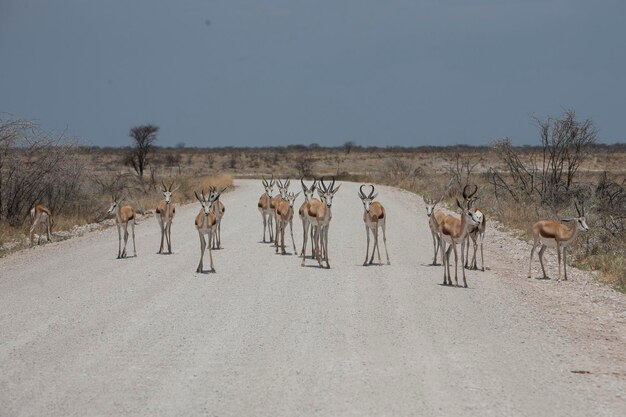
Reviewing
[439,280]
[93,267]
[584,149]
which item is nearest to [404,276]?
[439,280]

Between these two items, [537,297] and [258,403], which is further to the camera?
[537,297]

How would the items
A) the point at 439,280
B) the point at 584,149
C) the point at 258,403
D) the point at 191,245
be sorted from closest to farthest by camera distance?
the point at 258,403
the point at 439,280
the point at 191,245
the point at 584,149

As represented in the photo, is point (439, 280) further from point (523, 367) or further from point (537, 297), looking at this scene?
point (523, 367)

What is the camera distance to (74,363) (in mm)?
8375

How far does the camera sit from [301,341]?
942cm

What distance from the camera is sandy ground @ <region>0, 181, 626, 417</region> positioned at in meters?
7.14

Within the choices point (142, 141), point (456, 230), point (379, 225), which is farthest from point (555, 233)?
point (142, 141)

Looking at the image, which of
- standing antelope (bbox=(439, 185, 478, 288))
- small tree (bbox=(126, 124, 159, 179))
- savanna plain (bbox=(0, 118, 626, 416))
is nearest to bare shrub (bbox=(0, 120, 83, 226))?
savanna plain (bbox=(0, 118, 626, 416))

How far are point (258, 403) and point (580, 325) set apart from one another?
5599 millimetres

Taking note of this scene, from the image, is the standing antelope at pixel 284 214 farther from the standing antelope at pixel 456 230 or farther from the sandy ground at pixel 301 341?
the standing antelope at pixel 456 230

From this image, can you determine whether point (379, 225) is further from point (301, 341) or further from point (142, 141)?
point (142, 141)

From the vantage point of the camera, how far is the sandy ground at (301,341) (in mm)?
7145

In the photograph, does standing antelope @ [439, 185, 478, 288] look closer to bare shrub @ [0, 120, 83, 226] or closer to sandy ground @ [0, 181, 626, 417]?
sandy ground @ [0, 181, 626, 417]

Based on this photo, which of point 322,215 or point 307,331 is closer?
point 307,331
